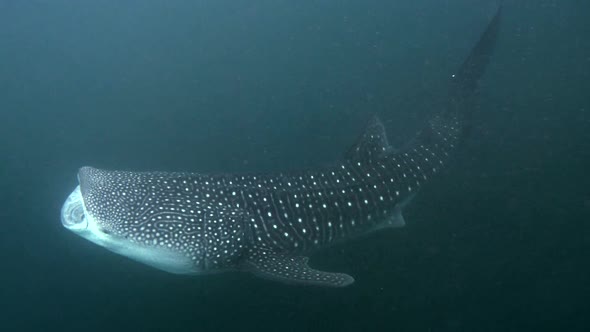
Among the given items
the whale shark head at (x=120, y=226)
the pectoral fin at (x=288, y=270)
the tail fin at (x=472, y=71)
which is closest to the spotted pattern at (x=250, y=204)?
the whale shark head at (x=120, y=226)

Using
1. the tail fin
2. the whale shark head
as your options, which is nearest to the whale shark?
the whale shark head

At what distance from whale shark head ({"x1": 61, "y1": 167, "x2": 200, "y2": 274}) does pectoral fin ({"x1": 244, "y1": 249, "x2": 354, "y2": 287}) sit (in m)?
0.75

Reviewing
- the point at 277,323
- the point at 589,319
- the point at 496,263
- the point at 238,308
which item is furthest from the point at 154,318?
the point at 589,319

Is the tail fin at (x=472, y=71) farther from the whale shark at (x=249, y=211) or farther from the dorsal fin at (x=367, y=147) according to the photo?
the dorsal fin at (x=367, y=147)

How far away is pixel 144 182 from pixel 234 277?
2462 millimetres

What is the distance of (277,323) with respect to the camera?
668 centimetres

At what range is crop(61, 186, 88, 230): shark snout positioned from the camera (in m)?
4.86

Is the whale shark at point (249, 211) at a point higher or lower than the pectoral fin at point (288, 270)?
higher

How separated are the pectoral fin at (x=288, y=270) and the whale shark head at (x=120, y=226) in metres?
0.75

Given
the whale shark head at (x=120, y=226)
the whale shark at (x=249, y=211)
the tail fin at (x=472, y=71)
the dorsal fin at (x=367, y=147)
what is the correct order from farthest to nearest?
the tail fin at (x=472, y=71)
the dorsal fin at (x=367, y=147)
the whale shark at (x=249, y=211)
the whale shark head at (x=120, y=226)

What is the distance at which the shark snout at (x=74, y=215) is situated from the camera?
15.9 feet

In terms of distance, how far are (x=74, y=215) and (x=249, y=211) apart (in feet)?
6.71

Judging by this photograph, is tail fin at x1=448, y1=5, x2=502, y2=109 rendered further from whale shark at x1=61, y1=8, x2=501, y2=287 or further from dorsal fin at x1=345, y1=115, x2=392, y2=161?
dorsal fin at x1=345, y1=115, x2=392, y2=161

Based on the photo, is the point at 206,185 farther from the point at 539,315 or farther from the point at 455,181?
the point at 539,315
